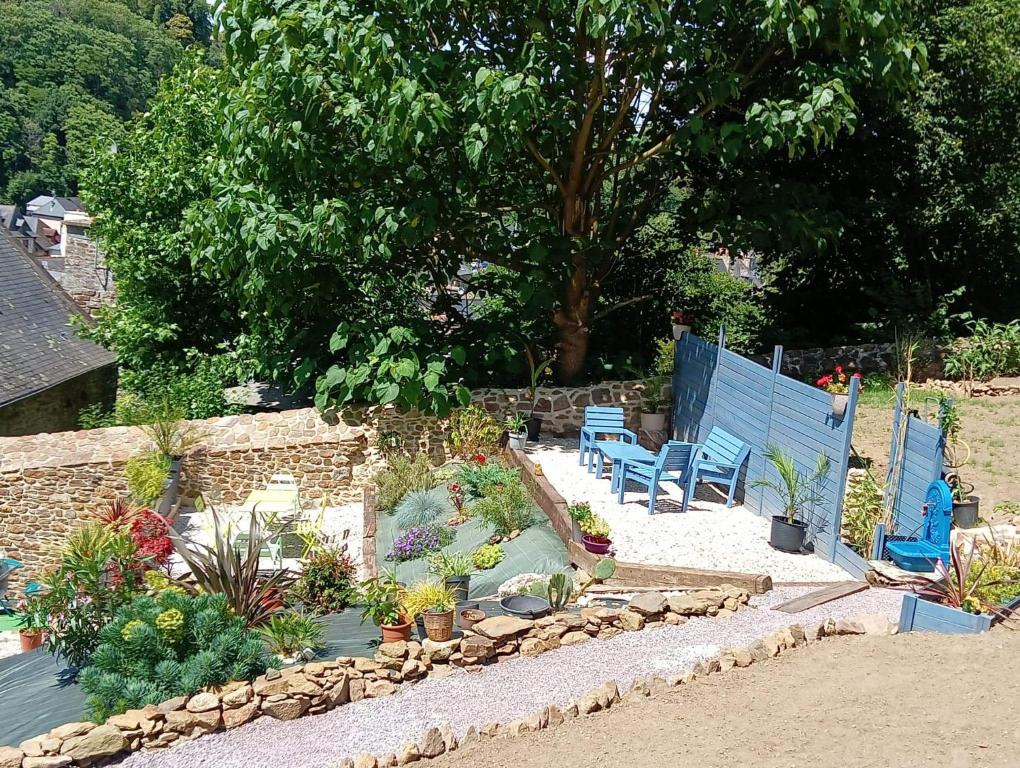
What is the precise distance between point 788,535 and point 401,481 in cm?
512

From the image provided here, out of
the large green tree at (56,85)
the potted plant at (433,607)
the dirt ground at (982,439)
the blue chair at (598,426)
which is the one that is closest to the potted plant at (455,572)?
the potted plant at (433,607)

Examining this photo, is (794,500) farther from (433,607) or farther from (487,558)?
(433,607)

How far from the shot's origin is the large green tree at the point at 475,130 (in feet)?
36.9

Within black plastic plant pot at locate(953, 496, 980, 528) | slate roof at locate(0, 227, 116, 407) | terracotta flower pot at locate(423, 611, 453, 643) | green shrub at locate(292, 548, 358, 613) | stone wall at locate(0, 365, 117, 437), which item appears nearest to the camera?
terracotta flower pot at locate(423, 611, 453, 643)

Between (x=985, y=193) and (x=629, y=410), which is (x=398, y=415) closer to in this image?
(x=629, y=410)

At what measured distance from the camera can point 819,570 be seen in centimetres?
860

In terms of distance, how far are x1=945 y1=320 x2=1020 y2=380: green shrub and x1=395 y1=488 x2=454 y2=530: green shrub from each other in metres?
8.99

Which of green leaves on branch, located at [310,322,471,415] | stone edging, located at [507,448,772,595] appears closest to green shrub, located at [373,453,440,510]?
green leaves on branch, located at [310,322,471,415]

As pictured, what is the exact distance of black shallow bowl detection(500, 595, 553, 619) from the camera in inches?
290

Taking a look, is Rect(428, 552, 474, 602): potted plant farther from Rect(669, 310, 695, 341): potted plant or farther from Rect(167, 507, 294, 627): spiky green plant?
Rect(669, 310, 695, 341): potted plant

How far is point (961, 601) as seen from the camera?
6.71 meters

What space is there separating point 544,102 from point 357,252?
12.7ft

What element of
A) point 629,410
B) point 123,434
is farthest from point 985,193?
point 123,434

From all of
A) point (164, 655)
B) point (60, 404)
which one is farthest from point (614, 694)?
point (60, 404)
